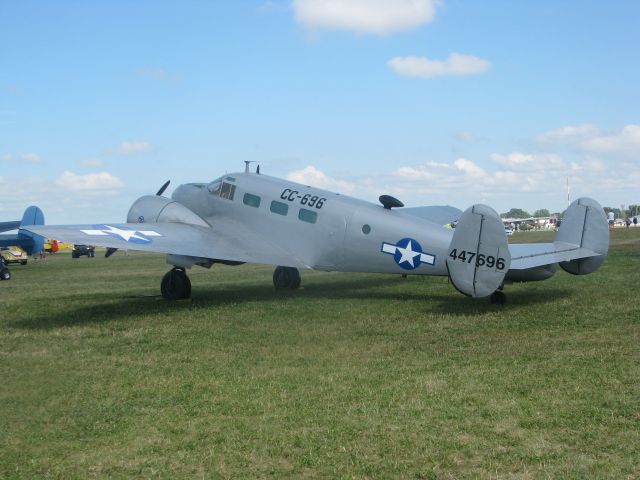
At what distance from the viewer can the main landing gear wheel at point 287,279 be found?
18.3 m

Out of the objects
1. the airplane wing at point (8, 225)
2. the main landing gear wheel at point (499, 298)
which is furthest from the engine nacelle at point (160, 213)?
the airplane wing at point (8, 225)

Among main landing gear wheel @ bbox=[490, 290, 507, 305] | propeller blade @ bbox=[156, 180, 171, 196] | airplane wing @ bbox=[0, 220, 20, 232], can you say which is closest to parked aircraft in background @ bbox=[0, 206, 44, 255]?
airplane wing @ bbox=[0, 220, 20, 232]

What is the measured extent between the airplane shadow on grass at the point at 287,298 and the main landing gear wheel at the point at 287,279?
0.35 m

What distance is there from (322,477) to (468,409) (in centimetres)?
205

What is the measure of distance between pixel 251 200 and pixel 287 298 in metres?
3.34

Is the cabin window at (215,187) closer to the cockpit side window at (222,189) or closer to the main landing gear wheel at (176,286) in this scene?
the cockpit side window at (222,189)

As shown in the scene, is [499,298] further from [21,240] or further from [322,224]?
[21,240]

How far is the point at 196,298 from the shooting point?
55.5 feet

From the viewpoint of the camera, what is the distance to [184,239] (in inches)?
631

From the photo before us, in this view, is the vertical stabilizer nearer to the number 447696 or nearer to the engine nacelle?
the number 447696

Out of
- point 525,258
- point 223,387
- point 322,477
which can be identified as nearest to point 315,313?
point 525,258

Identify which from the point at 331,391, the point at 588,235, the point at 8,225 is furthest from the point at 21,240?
the point at 331,391

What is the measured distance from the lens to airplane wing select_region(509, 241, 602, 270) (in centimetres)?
1262

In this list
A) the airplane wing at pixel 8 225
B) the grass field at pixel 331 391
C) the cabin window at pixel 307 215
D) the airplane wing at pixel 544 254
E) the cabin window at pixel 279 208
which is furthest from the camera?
the airplane wing at pixel 8 225
